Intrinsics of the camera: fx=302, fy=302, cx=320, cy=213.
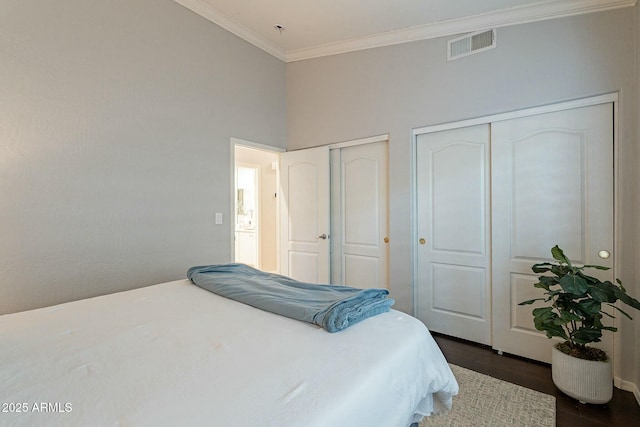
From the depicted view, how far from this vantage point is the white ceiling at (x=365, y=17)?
95.2 inches

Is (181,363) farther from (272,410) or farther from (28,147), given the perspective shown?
(28,147)

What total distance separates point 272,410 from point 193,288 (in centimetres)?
133

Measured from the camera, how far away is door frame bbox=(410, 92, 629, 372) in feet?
6.88

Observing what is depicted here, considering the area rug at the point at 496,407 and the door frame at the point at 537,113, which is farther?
the door frame at the point at 537,113

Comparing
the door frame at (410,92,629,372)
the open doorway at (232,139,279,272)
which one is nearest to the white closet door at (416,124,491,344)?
the door frame at (410,92,629,372)

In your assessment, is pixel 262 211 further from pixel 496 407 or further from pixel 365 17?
pixel 496 407

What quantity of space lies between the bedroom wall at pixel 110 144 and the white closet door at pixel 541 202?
8.54 feet

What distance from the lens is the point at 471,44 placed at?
2.70 metres

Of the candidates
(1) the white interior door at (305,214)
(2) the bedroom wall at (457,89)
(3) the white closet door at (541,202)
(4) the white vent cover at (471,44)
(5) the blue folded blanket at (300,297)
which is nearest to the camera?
(5) the blue folded blanket at (300,297)

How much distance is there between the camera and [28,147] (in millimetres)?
1942

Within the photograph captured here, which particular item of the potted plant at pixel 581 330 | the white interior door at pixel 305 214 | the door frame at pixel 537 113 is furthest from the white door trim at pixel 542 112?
the white interior door at pixel 305 214

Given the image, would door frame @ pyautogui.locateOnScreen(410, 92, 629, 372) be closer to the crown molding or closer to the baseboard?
the baseboard

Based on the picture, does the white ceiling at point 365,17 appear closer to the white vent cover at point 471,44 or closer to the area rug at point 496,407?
the white vent cover at point 471,44

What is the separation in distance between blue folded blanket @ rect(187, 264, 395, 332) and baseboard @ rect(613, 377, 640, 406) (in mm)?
1914
